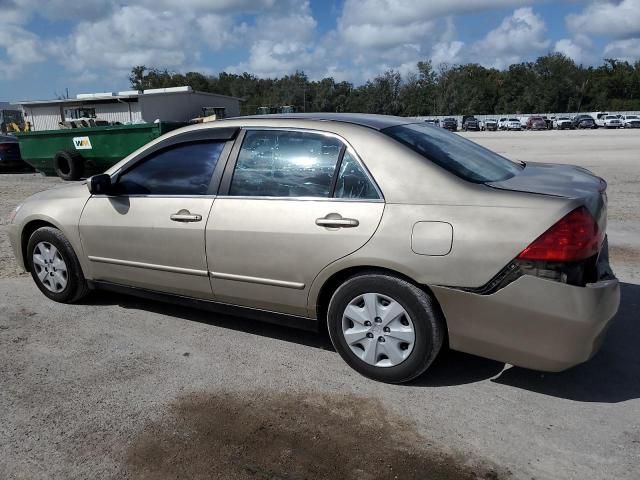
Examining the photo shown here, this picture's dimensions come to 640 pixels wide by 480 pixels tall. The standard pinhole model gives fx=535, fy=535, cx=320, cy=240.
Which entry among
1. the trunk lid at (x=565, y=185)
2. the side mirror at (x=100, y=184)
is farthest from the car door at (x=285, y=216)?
the side mirror at (x=100, y=184)

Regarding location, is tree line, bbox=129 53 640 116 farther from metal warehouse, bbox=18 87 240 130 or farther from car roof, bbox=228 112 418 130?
car roof, bbox=228 112 418 130

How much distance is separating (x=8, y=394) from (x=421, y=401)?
8.44ft

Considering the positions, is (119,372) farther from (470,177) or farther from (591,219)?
(591,219)

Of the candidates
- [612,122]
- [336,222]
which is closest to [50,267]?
[336,222]

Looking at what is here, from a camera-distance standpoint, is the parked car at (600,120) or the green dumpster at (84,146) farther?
the parked car at (600,120)

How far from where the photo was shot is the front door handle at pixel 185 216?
3828 millimetres

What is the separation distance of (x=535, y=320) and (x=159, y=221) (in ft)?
8.78

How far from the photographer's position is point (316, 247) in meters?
3.36

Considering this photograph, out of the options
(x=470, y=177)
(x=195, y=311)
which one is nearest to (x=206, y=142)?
(x=195, y=311)

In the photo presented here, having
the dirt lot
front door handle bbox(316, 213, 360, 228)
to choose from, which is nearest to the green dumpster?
the dirt lot

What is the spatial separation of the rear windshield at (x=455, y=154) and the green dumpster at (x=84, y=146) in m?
10.8

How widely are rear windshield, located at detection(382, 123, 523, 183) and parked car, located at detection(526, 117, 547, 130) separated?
56.7 m

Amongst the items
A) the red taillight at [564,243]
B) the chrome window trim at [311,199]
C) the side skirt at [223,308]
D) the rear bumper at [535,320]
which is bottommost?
the side skirt at [223,308]

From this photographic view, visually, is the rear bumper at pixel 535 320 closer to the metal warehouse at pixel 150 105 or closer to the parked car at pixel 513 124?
the metal warehouse at pixel 150 105
